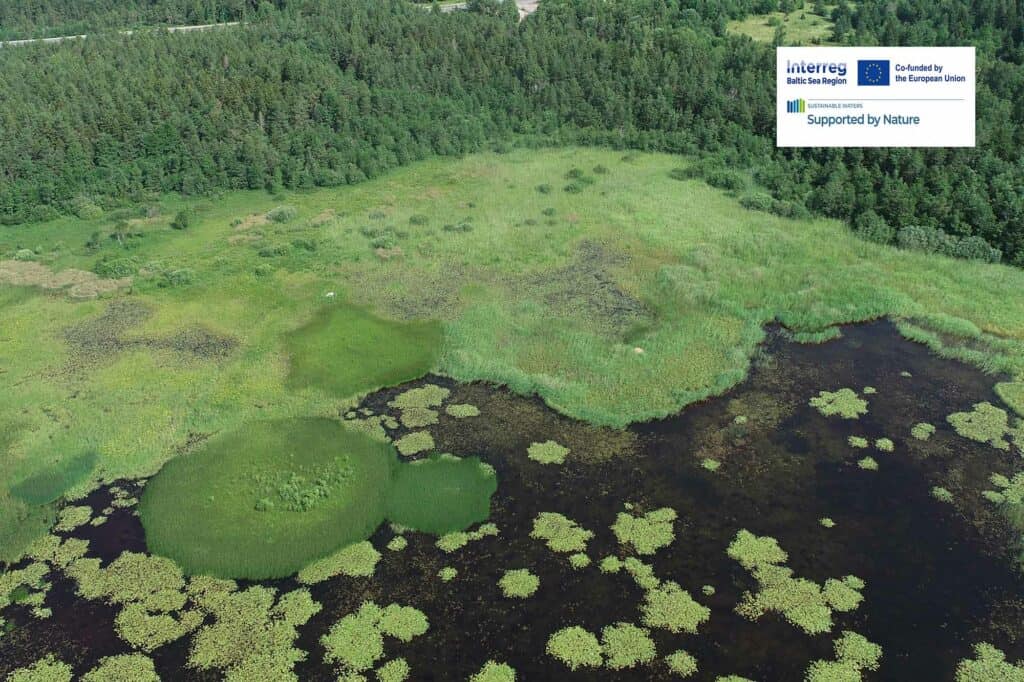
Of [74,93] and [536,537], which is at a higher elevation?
[74,93]

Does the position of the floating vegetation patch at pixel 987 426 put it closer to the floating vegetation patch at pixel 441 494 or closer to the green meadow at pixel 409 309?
the green meadow at pixel 409 309

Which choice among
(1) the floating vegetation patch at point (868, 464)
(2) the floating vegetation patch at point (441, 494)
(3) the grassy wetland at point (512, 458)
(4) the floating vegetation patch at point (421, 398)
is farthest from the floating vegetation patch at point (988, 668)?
(4) the floating vegetation patch at point (421, 398)

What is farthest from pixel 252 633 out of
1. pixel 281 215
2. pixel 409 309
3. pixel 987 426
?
pixel 281 215

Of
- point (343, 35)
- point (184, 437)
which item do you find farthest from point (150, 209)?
point (343, 35)

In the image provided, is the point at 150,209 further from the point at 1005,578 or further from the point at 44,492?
the point at 1005,578

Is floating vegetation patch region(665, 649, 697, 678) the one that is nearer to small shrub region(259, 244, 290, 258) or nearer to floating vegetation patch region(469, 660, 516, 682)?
floating vegetation patch region(469, 660, 516, 682)

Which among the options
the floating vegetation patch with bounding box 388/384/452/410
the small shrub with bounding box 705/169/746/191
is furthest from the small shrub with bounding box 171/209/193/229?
the small shrub with bounding box 705/169/746/191

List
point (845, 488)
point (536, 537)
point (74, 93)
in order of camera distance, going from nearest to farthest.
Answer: point (536, 537), point (845, 488), point (74, 93)
